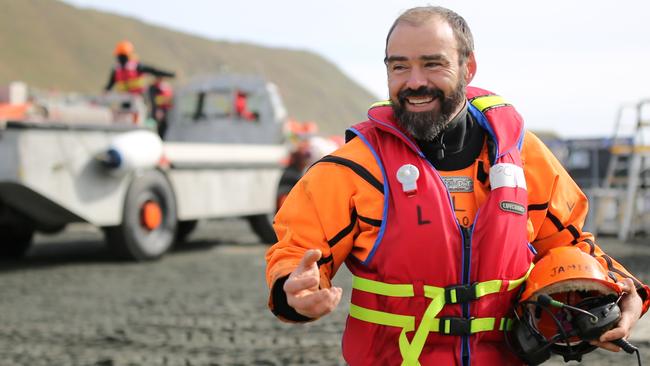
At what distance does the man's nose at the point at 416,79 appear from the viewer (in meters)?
2.37

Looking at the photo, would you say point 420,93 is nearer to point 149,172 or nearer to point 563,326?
point 563,326

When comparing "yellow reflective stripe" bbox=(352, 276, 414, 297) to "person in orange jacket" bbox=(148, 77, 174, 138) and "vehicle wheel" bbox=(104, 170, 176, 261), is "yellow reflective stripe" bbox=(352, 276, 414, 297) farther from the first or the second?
"person in orange jacket" bbox=(148, 77, 174, 138)

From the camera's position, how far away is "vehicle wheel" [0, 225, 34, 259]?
989 cm

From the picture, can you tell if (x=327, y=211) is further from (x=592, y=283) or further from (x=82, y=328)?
(x=82, y=328)

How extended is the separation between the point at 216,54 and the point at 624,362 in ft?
365

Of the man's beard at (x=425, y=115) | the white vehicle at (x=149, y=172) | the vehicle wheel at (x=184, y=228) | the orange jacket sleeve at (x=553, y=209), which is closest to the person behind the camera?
the man's beard at (x=425, y=115)

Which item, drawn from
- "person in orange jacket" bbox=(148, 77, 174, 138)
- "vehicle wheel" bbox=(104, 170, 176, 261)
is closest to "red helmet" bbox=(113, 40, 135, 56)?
"person in orange jacket" bbox=(148, 77, 174, 138)

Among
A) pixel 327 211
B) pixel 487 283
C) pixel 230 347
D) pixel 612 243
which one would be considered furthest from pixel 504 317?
pixel 612 243

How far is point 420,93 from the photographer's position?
2385 mm

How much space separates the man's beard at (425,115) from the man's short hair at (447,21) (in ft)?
0.37

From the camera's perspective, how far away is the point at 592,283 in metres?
2.37

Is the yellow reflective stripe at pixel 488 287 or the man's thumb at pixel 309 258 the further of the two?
the yellow reflective stripe at pixel 488 287

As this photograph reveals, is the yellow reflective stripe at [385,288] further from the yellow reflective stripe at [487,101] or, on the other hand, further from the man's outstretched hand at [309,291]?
the yellow reflective stripe at [487,101]

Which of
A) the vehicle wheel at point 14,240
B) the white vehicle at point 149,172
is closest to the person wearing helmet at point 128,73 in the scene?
the white vehicle at point 149,172
